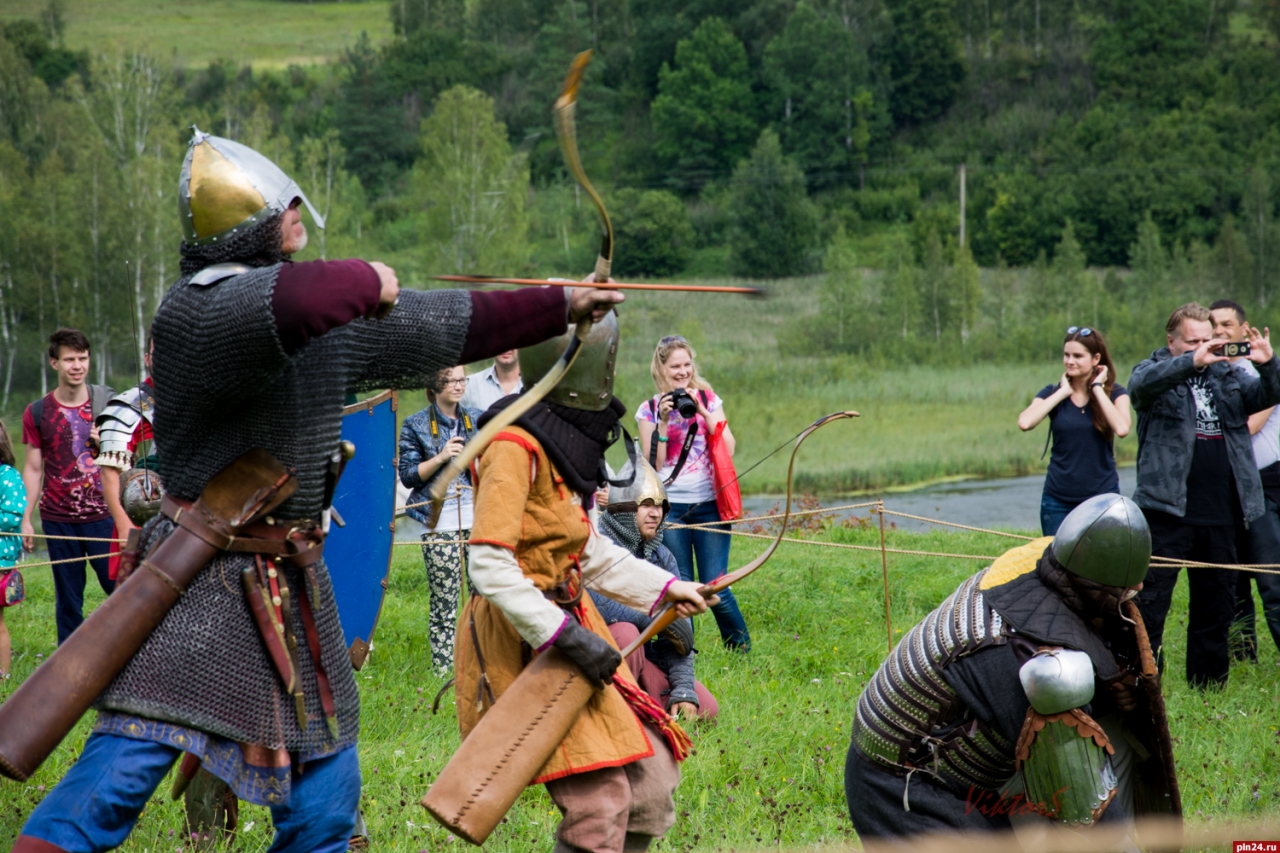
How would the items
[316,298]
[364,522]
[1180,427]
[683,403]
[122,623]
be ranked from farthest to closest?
1. [683,403]
2. [1180,427]
3. [364,522]
4. [122,623]
5. [316,298]

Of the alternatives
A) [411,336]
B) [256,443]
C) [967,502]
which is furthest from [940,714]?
[967,502]

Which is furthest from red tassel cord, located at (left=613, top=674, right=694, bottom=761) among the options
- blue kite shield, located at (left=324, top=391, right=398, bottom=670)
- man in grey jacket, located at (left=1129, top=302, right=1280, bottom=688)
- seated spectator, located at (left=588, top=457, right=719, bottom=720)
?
man in grey jacket, located at (left=1129, top=302, right=1280, bottom=688)

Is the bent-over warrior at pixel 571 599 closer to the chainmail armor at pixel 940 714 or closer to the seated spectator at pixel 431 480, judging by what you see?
the chainmail armor at pixel 940 714

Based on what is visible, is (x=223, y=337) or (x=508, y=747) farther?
(x=508, y=747)

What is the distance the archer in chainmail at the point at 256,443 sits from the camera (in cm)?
221

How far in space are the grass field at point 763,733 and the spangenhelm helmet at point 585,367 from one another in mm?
1500

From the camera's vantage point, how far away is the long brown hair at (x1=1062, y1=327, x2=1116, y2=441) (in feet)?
19.9

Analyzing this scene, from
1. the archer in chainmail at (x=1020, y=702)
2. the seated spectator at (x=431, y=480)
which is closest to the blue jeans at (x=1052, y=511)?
the seated spectator at (x=431, y=480)

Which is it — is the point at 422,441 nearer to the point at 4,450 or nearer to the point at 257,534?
the point at 4,450

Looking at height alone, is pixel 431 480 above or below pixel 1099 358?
below

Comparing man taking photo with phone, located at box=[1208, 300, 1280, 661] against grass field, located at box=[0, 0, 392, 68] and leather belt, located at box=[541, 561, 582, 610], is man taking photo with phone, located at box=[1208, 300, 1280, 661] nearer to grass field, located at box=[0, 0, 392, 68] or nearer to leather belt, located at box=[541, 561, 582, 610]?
leather belt, located at box=[541, 561, 582, 610]

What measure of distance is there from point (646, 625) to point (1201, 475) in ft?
9.19

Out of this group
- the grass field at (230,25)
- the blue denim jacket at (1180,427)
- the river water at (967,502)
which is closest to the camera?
the blue denim jacket at (1180,427)

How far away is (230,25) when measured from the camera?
56.5 metres
